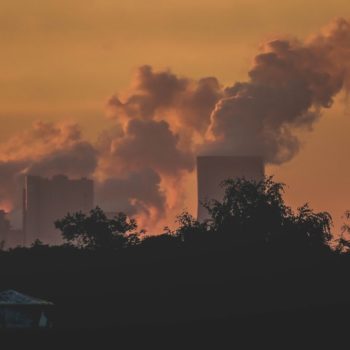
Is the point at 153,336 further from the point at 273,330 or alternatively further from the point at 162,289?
the point at 162,289

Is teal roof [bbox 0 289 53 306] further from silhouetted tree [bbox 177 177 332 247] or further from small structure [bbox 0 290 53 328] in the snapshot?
silhouetted tree [bbox 177 177 332 247]

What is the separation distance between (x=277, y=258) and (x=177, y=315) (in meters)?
21.7

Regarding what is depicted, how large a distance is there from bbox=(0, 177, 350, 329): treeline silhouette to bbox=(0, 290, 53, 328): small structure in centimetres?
911

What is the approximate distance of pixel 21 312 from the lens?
10331 centimetres

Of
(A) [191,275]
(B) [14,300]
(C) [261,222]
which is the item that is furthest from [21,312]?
(C) [261,222]

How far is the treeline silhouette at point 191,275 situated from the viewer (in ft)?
418

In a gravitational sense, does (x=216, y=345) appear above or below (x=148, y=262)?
below

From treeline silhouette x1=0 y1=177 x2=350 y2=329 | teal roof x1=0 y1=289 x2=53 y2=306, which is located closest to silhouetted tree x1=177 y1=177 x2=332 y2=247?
treeline silhouette x1=0 y1=177 x2=350 y2=329

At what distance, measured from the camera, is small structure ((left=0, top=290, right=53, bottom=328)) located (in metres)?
102

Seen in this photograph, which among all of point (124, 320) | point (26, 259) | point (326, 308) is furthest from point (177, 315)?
point (326, 308)

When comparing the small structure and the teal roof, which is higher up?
the teal roof

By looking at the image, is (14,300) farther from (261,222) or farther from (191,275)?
(261,222)

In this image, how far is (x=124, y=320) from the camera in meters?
122

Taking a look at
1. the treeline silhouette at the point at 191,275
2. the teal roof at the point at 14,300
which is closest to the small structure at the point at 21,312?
the teal roof at the point at 14,300
